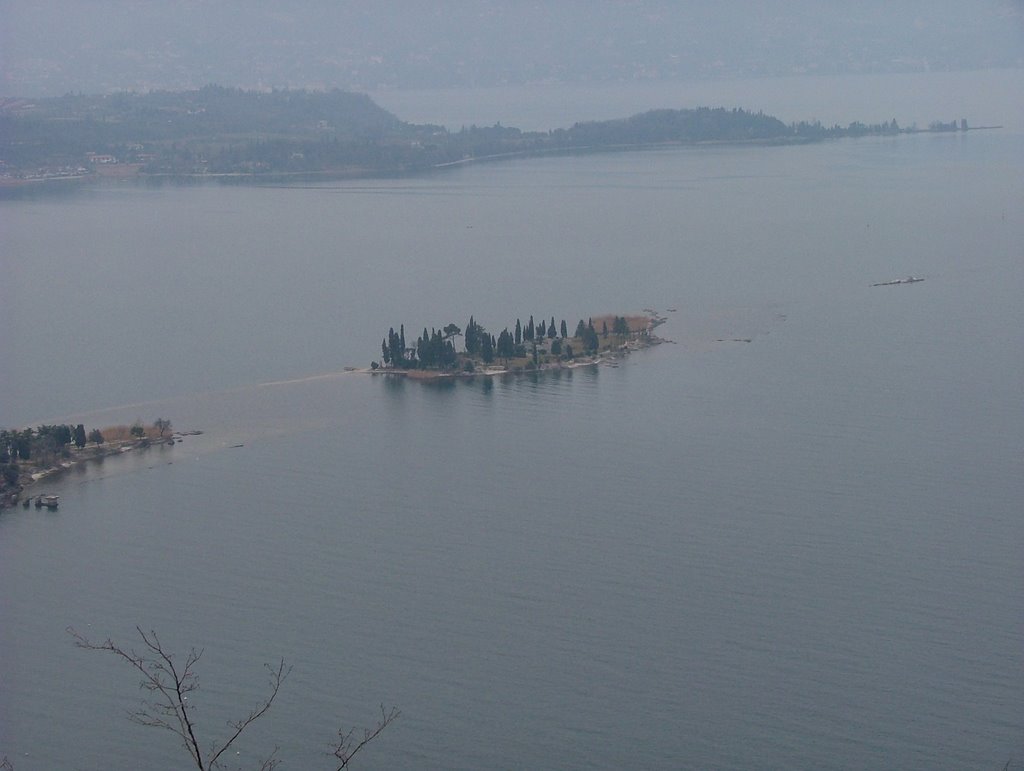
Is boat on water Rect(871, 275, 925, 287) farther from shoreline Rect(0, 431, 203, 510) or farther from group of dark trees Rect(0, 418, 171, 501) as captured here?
group of dark trees Rect(0, 418, 171, 501)

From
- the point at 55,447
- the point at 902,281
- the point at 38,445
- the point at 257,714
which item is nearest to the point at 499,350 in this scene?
the point at 55,447

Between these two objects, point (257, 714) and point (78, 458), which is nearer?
point (257, 714)

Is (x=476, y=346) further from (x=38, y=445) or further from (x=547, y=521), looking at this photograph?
(x=547, y=521)

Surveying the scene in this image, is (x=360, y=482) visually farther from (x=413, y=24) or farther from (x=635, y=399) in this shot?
(x=413, y=24)

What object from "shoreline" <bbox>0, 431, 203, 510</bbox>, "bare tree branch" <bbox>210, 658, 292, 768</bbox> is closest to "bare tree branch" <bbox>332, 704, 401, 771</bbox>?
"bare tree branch" <bbox>210, 658, 292, 768</bbox>

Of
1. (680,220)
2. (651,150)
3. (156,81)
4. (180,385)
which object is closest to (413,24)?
(156,81)
